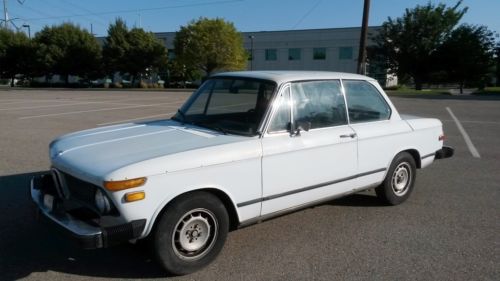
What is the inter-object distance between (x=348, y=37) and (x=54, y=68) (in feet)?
130

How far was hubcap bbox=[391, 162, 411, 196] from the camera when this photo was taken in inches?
208

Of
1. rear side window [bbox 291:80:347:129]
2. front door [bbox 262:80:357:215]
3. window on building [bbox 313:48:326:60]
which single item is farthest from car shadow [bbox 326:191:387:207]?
window on building [bbox 313:48:326:60]

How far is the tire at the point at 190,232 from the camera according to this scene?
3.39 m

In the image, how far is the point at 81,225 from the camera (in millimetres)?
3279

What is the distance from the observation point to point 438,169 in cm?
728

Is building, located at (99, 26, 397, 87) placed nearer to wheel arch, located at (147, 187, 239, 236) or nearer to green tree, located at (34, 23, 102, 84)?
green tree, located at (34, 23, 102, 84)

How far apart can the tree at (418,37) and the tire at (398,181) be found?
139 feet

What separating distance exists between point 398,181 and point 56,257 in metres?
3.84

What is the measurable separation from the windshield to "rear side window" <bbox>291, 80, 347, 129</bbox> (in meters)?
0.31

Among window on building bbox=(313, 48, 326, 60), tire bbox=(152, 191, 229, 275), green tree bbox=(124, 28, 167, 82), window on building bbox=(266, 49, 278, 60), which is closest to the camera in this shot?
tire bbox=(152, 191, 229, 275)

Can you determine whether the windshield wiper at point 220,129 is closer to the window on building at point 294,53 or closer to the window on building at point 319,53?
the window on building at point 319,53

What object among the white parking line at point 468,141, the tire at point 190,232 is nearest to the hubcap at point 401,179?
the tire at point 190,232

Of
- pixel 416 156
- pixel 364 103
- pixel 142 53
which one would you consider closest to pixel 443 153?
pixel 416 156

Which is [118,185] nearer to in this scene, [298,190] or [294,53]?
[298,190]
